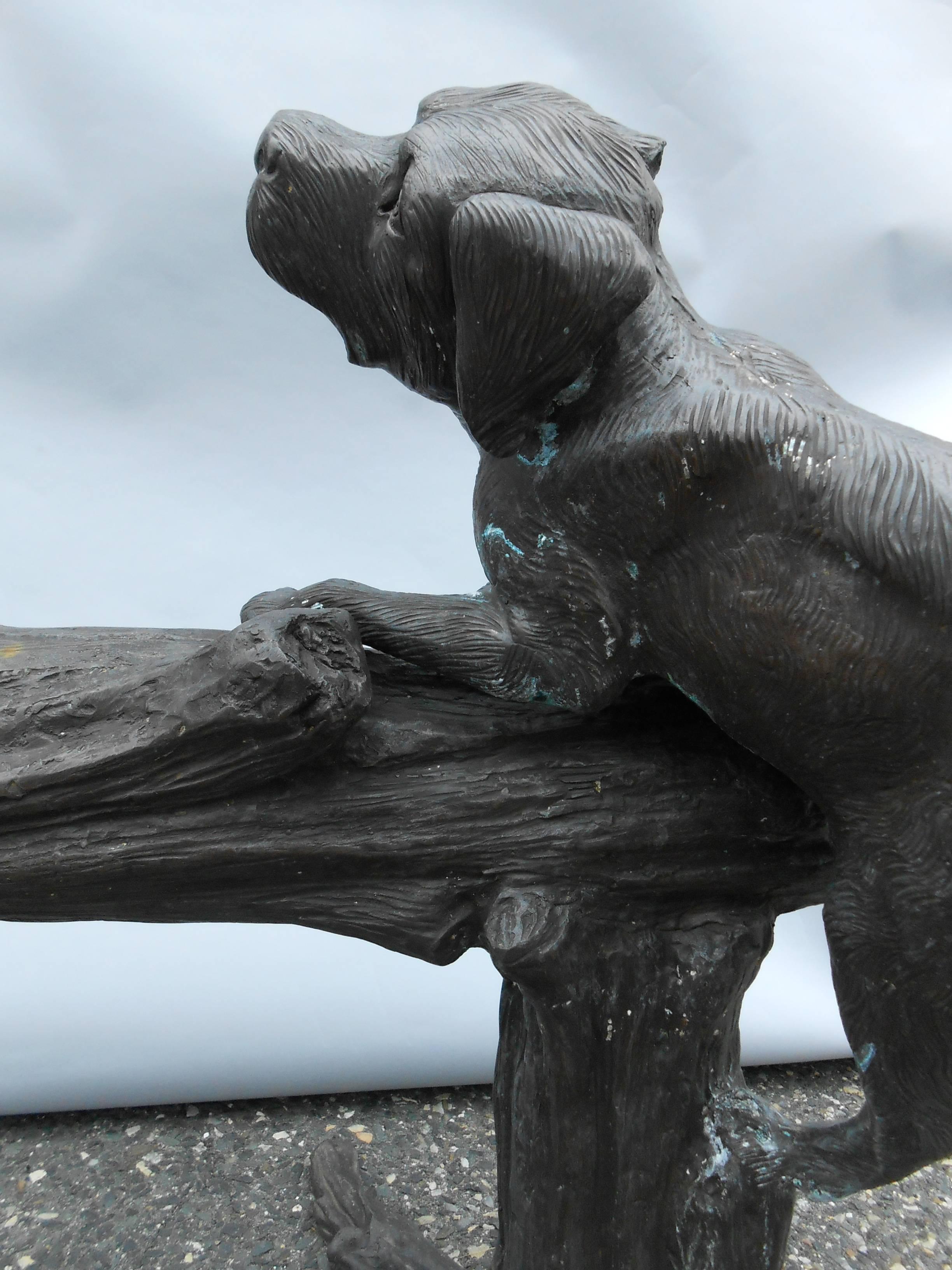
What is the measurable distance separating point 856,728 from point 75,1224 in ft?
3.80

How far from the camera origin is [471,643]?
36.4 inches

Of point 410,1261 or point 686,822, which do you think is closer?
point 686,822

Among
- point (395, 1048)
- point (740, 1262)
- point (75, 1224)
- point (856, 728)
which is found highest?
point (856, 728)

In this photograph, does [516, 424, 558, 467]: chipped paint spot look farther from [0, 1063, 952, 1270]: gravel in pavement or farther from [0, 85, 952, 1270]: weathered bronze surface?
[0, 1063, 952, 1270]: gravel in pavement

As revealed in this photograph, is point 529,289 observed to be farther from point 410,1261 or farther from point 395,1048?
point 395,1048

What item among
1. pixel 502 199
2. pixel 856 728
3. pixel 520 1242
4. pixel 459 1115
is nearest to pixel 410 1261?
pixel 520 1242

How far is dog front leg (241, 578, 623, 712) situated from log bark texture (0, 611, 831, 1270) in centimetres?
5

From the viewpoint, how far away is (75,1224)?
135 centimetres

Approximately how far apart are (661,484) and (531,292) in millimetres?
166

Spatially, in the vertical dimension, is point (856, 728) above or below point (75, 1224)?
above

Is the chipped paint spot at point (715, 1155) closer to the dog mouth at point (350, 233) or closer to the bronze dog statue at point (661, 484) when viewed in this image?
the bronze dog statue at point (661, 484)

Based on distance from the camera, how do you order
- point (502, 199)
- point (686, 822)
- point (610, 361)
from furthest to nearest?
point (686, 822) < point (610, 361) < point (502, 199)

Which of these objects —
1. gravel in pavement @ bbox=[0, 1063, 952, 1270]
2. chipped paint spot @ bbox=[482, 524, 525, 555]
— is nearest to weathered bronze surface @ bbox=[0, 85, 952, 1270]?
chipped paint spot @ bbox=[482, 524, 525, 555]

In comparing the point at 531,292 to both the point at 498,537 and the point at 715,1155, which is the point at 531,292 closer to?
the point at 498,537
